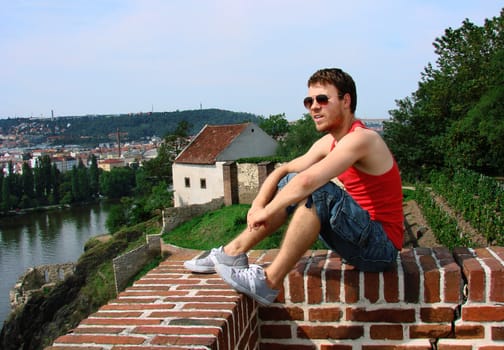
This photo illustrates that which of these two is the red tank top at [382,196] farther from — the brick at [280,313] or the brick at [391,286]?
the brick at [280,313]

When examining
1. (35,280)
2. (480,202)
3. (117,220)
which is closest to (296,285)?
(480,202)

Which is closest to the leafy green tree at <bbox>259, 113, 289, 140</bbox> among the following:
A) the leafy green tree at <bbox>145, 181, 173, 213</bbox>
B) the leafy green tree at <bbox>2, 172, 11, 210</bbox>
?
the leafy green tree at <bbox>145, 181, 173, 213</bbox>

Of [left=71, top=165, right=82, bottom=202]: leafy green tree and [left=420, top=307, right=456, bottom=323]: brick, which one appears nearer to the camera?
[left=420, top=307, right=456, bottom=323]: brick

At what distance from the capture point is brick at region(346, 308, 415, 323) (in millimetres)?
2689

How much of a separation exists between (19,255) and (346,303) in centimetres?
4744

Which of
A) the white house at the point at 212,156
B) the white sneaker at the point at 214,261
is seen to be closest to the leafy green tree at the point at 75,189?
the white house at the point at 212,156

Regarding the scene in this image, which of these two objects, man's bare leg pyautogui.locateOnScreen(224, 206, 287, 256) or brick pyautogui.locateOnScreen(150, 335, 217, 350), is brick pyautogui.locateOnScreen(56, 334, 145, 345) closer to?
brick pyautogui.locateOnScreen(150, 335, 217, 350)

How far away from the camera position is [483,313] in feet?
8.52

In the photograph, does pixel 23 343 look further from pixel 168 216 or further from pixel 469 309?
pixel 469 309

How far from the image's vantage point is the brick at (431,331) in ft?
8.73

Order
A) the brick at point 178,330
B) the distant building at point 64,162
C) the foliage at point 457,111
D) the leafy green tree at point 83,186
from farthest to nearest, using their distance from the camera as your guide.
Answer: the distant building at point 64,162 → the leafy green tree at point 83,186 → the foliage at point 457,111 → the brick at point 178,330

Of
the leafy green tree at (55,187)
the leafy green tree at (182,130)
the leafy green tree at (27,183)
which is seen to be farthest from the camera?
the leafy green tree at (55,187)

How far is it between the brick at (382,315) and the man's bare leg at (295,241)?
41cm

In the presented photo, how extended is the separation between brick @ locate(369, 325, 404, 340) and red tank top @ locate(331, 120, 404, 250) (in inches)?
18.2
